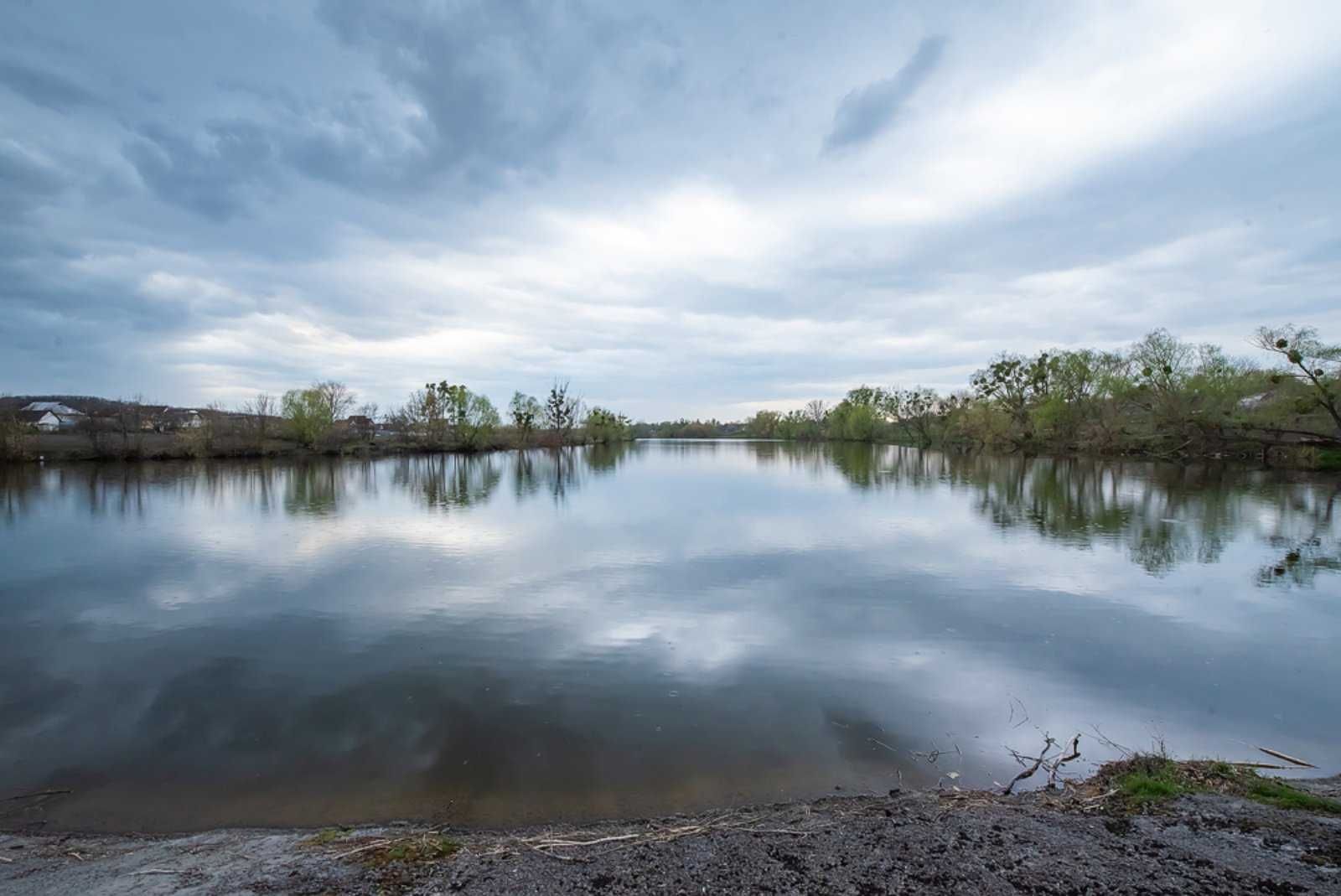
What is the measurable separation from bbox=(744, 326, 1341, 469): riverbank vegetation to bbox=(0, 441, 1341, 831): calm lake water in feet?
71.8

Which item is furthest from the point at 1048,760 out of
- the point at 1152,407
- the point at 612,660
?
the point at 1152,407

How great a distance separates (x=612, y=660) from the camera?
7402 mm

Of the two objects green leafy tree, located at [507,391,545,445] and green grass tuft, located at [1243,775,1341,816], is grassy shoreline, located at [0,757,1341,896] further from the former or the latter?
green leafy tree, located at [507,391,545,445]

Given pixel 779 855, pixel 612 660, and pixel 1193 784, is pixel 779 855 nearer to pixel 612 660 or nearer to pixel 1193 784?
pixel 1193 784

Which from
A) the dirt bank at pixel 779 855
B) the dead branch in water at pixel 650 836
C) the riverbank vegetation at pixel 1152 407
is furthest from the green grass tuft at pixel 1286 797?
the riverbank vegetation at pixel 1152 407

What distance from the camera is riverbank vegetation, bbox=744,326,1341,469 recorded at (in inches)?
1254

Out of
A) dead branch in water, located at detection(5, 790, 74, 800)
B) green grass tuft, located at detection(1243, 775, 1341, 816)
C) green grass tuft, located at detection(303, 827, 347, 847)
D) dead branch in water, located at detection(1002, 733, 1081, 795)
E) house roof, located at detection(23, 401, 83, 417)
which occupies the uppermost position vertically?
house roof, located at detection(23, 401, 83, 417)

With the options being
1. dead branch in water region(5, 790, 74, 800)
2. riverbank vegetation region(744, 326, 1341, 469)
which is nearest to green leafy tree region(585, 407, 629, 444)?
riverbank vegetation region(744, 326, 1341, 469)

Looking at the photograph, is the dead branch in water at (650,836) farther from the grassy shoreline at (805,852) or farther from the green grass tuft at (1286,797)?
the green grass tuft at (1286,797)

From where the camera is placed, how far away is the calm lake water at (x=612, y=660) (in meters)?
4.92

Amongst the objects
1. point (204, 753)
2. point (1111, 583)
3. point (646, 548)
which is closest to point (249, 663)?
point (204, 753)

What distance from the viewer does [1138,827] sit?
12.1 ft

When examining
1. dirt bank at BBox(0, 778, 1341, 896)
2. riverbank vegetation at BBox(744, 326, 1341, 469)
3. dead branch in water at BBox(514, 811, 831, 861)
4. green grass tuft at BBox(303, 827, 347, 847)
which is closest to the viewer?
dirt bank at BBox(0, 778, 1341, 896)

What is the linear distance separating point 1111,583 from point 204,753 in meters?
13.6
